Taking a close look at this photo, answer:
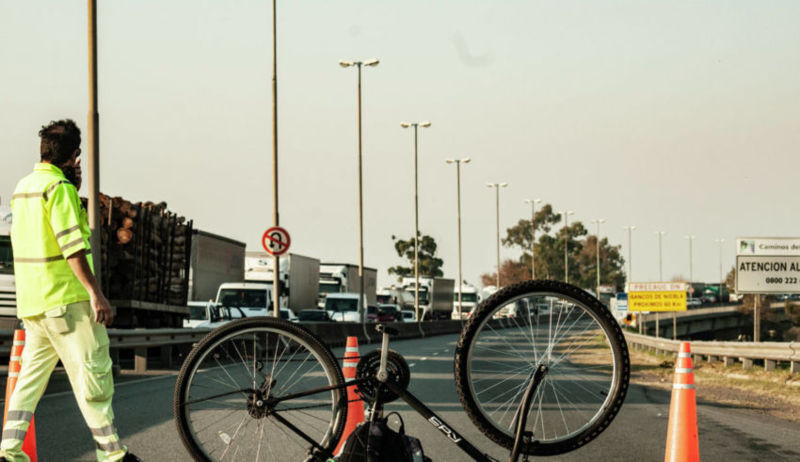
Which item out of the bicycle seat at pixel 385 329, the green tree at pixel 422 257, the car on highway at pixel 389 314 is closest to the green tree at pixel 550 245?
the green tree at pixel 422 257

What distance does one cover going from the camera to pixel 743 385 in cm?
1848

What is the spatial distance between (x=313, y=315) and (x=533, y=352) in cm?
3718

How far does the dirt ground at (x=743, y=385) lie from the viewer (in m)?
14.8

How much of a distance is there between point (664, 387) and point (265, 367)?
14.9m

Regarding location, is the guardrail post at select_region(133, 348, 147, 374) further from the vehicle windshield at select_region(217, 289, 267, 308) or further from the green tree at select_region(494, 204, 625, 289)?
the green tree at select_region(494, 204, 625, 289)

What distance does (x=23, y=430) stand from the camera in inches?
213

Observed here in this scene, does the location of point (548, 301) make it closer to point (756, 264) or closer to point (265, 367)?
point (265, 367)

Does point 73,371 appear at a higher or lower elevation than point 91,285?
lower

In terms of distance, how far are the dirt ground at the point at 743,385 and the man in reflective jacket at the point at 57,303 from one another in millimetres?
9990

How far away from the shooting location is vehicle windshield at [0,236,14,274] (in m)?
19.2

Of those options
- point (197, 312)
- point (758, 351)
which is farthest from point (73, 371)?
point (197, 312)

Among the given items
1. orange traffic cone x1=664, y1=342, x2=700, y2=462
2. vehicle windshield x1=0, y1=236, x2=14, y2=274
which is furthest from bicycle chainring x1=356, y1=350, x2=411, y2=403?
vehicle windshield x1=0, y1=236, x2=14, y2=274

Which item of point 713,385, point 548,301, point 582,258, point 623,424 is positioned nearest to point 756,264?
point 713,385

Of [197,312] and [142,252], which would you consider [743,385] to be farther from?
[197,312]
